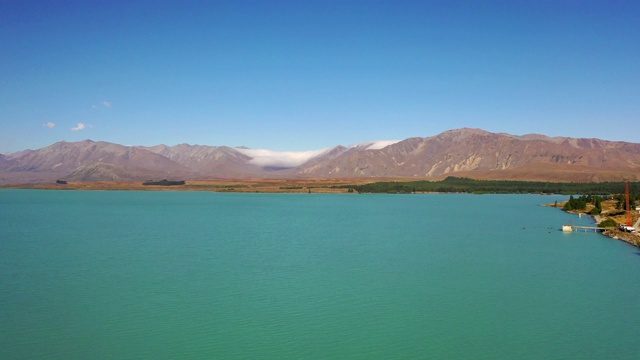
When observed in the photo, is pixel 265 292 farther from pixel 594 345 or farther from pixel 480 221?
pixel 480 221

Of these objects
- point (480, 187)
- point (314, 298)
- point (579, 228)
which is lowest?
point (314, 298)

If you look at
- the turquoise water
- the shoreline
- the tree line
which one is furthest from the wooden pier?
the tree line

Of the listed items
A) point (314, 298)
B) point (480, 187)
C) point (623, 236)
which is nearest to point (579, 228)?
point (623, 236)

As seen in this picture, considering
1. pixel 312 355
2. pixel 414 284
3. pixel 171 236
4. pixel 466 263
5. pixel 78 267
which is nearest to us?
pixel 312 355

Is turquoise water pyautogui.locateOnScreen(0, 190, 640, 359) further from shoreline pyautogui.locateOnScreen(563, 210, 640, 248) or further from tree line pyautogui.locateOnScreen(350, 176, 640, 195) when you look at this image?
tree line pyautogui.locateOnScreen(350, 176, 640, 195)

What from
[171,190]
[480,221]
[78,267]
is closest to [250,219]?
[480,221]

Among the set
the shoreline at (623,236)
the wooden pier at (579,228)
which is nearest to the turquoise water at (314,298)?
the shoreline at (623,236)

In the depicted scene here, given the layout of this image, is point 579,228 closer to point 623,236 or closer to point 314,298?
point 623,236

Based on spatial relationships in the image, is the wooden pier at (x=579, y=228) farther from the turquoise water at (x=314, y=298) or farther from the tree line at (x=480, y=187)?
the tree line at (x=480, y=187)
